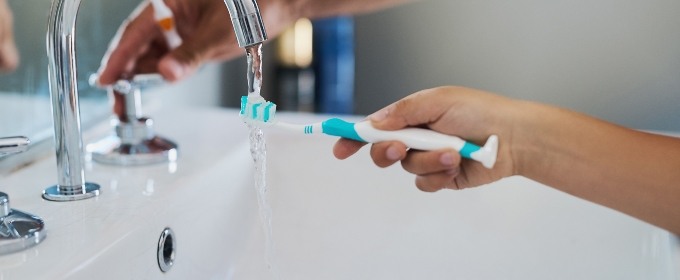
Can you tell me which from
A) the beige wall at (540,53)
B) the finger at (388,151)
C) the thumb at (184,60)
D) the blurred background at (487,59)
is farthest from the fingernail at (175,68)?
the beige wall at (540,53)

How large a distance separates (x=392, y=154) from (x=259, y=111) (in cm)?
10

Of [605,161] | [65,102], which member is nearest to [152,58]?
[65,102]

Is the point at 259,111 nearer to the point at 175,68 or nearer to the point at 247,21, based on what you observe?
the point at 247,21

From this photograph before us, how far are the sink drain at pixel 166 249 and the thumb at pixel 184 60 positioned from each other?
0.21 metres

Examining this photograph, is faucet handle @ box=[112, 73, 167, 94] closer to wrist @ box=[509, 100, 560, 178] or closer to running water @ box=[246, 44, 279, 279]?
running water @ box=[246, 44, 279, 279]

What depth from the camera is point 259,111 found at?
44 cm

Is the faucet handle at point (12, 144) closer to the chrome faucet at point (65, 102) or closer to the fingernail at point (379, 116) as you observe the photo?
the chrome faucet at point (65, 102)

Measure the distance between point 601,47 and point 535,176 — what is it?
1091mm

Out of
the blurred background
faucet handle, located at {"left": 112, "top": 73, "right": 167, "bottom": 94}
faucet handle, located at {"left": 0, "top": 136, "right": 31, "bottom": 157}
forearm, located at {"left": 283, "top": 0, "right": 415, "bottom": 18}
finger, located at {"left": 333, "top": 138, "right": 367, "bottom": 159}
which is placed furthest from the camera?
the blurred background

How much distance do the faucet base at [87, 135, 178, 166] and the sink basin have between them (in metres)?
0.01

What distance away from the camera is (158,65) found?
66 centimetres

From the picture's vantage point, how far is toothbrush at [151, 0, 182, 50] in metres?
0.64

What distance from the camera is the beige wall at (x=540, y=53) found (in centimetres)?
144

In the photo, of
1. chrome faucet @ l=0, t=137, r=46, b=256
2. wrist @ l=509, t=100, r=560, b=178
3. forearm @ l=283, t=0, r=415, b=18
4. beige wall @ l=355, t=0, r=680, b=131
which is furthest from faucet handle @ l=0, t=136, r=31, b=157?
beige wall @ l=355, t=0, r=680, b=131
